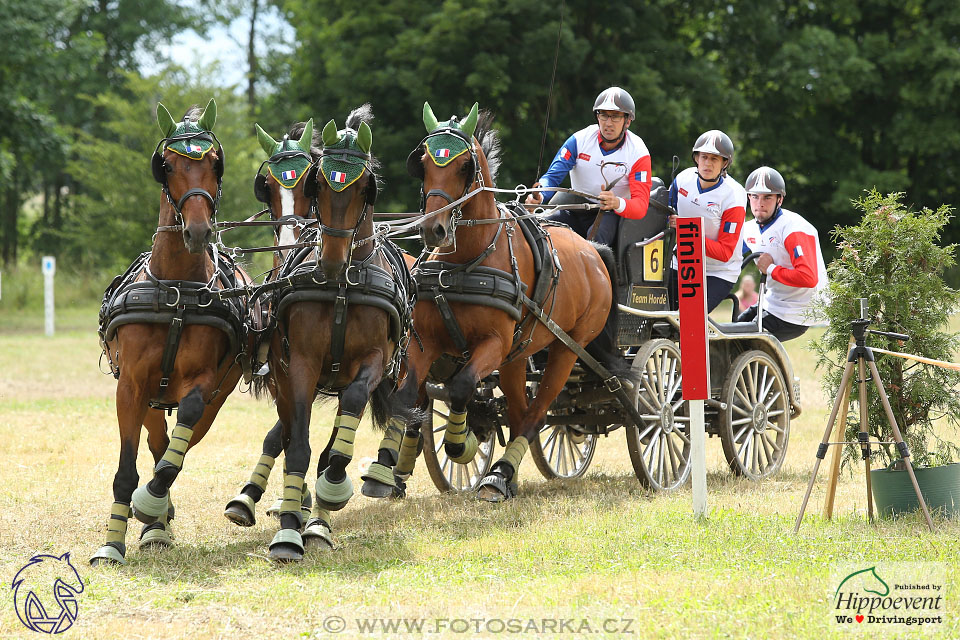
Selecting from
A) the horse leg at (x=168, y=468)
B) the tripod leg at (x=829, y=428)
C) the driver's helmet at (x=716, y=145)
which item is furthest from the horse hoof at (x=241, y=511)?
the driver's helmet at (x=716, y=145)

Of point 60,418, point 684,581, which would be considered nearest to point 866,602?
point 684,581

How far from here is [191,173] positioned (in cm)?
503

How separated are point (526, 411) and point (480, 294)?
3.88 ft

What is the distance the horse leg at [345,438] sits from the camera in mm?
5141

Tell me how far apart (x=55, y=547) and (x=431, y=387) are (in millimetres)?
2404

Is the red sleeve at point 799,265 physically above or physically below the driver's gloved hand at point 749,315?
above

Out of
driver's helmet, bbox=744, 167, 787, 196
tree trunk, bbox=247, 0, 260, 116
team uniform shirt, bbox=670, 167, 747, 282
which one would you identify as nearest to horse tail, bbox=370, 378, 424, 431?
team uniform shirt, bbox=670, 167, 747, 282

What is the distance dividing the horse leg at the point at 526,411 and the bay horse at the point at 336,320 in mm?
1415

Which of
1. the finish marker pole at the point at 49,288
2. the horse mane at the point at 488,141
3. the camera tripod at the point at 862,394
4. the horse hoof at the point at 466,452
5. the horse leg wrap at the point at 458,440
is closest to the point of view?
the camera tripod at the point at 862,394

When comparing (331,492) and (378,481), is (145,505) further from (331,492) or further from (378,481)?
(378,481)

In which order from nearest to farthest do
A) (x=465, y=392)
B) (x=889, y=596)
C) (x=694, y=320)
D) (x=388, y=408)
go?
(x=889, y=596) < (x=388, y=408) < (x=465, y=392) < (x=694, y=320)

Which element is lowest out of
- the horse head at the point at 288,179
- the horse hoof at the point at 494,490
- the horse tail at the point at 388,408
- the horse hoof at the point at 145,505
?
the horse hoof at the point at 494,490

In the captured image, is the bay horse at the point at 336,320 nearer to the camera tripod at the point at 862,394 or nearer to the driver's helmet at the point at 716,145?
the camera tripod at the point at 862,394

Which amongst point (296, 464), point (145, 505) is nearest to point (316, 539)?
point (296, 464)
